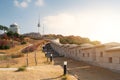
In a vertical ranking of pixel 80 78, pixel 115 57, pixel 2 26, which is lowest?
pixel 80 78

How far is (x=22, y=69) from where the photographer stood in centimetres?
2042

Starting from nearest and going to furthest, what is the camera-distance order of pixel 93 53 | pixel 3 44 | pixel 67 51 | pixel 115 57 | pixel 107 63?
pixel 115 57 → pixel 107 63 → pixel 93 53 → pixel 67 51 → pixel 3 44

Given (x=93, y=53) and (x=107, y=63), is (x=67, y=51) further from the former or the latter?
(x=107, y=63)

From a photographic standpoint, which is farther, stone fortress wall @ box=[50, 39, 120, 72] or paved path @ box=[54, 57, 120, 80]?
stone fortress wall @ box=[50, 39, 120, 72]

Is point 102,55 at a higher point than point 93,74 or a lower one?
A: higher

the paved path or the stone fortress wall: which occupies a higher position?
the stone fortress wall

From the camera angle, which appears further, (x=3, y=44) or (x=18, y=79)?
(x=3, y=44)

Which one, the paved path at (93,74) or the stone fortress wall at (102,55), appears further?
the stone fortress wall at (102,55)

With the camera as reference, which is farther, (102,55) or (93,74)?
(102,55)

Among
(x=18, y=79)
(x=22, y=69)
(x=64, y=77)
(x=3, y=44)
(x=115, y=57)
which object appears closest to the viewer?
Answer: (x=18, y=79)

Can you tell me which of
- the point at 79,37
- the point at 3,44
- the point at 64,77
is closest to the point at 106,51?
the point at 64,77

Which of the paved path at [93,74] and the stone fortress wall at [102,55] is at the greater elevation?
the stone fortress wall at [102,55]

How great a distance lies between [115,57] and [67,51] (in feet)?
77.7

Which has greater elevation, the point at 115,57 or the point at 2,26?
the point at 2,26
